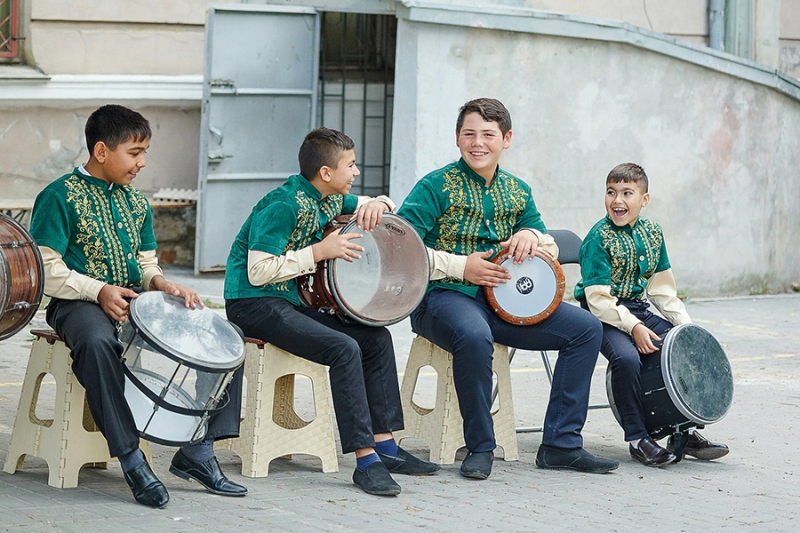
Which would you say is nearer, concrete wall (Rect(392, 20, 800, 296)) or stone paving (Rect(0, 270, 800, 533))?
stone paving (Rect(0, 270, 800, 533))

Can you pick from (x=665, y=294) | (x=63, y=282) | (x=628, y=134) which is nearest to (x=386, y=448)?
(x=63, y=282)

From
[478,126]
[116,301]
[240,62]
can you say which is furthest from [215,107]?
[116,301]

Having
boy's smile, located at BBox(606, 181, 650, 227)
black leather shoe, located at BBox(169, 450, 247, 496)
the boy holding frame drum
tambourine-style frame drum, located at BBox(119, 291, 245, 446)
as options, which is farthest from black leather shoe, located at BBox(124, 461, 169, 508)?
boy's smile, located at BBox(606, 181, 650, 227)

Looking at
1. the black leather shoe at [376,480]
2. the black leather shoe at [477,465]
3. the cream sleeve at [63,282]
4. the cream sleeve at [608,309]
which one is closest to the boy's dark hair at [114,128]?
the cream sleeve at [63,282]

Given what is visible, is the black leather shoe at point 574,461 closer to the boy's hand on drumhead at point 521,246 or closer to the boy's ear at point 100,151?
the boy's hand on drumhead at point 521,246

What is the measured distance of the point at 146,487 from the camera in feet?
13.3

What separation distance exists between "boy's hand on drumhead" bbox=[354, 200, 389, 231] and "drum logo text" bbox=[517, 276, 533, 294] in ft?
2.28

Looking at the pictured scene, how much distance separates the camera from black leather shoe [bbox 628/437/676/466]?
16.5 ft

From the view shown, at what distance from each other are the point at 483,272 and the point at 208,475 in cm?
141

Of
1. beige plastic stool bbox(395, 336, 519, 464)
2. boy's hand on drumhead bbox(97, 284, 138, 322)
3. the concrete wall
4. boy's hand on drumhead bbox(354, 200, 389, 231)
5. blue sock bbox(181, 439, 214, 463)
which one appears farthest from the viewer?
the concrete wall

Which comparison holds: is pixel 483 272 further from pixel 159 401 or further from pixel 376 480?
pixel 159 401

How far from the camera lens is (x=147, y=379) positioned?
4117 mm

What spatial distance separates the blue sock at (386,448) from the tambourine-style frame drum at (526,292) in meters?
0.71

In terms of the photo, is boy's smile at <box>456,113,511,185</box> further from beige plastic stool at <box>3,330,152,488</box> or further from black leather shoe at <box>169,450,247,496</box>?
beige plastic stool at <box>3,330,152,488</box>
